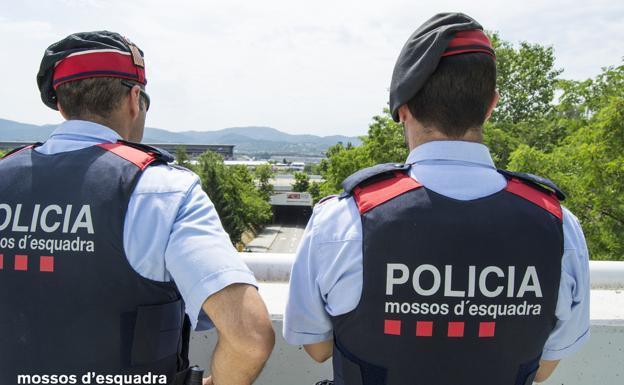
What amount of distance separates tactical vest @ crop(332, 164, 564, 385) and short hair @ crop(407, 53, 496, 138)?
22 centimetres

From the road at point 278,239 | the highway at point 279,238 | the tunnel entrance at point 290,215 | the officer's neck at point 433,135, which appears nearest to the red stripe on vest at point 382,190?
the officer's neck at point 433,135

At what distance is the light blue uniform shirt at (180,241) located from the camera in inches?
54.4

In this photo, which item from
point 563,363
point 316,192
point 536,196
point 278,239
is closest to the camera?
point 536,196

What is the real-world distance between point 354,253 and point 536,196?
0.55 meters

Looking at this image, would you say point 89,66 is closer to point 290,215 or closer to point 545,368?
point 545,368

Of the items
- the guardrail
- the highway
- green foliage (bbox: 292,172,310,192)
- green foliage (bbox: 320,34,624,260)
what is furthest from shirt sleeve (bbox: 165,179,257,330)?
green foliage (bbox: 292,172,310,192)

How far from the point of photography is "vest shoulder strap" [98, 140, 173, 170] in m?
1.51

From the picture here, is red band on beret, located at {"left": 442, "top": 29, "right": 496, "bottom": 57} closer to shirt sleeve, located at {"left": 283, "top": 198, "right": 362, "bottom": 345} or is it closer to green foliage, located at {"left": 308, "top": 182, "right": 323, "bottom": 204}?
shirt sleeve, located at {"left": 283, "top": 198, "right": 362, "bottom": 345}

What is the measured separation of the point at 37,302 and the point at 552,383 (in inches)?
73.4

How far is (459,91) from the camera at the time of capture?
1.38 meters

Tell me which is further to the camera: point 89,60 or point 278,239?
point 278,239

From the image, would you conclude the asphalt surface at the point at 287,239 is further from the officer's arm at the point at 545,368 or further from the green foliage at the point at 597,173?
the officer's arm at the point at 545,368

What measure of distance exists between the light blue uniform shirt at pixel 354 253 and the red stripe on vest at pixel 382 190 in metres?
0.03

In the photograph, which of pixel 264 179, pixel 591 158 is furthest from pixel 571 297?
pixel 264 179
